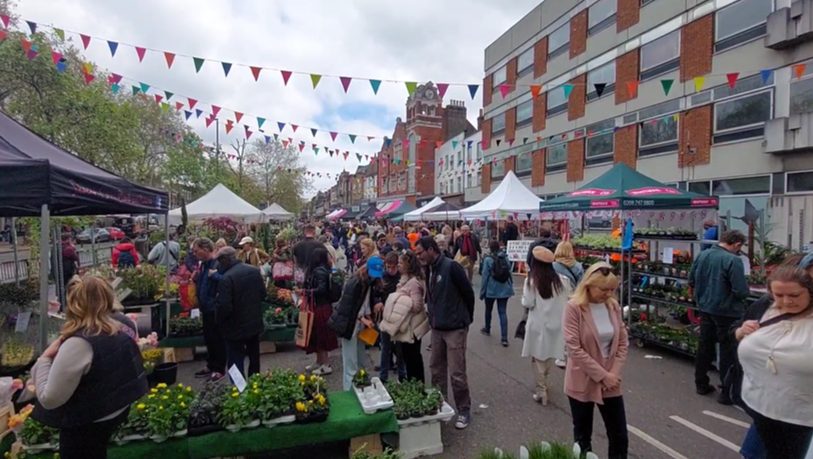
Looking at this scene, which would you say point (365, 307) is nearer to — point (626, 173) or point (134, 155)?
point (626, 173)

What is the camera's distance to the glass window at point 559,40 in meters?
20.8

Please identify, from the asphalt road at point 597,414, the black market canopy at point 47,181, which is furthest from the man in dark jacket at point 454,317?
the black market canopy at point 47,181

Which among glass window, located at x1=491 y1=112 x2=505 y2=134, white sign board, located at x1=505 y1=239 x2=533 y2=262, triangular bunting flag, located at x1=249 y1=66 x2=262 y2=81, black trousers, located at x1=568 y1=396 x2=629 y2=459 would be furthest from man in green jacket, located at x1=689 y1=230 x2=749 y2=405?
glass window, located at x1=491 y1=112 x2=505 y2=134

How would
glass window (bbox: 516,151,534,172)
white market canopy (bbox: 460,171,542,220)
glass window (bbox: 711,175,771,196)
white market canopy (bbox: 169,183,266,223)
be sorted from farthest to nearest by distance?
glass window (bbox: 516,151,534,172) → white market canopy (bbox: 169,183,266,223) → white market canopy (bbox: 460,171,542,220) → glass window (bbox: 711,175,771,196)

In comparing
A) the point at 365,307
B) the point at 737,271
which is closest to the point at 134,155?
the point at 365,307

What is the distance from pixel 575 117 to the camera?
20219mm

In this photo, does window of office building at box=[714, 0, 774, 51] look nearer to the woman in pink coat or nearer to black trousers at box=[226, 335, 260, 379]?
the woman in pink coat

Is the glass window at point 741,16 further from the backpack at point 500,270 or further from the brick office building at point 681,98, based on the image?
the backpack at point 500,270

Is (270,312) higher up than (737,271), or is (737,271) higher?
(737,271)

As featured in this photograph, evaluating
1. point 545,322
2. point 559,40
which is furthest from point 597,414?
point 559,40

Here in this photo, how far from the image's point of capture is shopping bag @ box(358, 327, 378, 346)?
4918mm

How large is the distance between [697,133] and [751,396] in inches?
583

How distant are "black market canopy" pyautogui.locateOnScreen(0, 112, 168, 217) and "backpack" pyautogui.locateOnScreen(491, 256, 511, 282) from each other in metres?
5.18

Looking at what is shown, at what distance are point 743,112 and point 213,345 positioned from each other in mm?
15663
